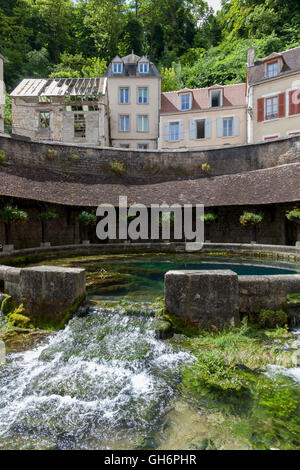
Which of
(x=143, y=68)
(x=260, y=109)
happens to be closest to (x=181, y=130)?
(x=260, y=109)

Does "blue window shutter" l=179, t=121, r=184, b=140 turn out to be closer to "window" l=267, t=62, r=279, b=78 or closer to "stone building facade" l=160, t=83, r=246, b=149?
"stone building facade" l=160, t=83, r=246, b=149

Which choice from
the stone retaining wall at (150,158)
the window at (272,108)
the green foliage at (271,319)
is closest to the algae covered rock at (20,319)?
the green foliage at (271,319)

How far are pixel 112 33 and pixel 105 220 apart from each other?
3109cm

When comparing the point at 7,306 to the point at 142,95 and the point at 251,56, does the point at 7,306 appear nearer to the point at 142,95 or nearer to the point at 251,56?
the point at 142,95

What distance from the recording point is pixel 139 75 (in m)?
25.8

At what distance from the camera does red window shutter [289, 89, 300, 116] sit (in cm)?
1919

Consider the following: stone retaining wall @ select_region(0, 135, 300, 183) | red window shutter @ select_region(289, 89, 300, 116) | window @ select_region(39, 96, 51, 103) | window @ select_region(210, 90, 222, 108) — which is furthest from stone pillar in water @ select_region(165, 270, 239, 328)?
window @ select_region(39, 96, 51, 103)

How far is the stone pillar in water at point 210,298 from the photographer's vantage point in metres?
4.25

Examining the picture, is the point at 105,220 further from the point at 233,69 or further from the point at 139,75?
the point at 233,69

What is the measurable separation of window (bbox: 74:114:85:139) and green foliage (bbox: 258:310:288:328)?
23.0 metres

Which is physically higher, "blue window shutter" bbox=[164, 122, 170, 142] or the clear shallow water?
"blue window shutter" bbox=[164, 122, 170, 142]

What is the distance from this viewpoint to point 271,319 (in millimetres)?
4391

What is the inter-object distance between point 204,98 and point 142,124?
19.3ft

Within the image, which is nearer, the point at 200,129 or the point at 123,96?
the point at 200,129
